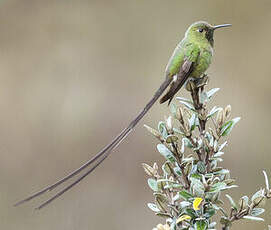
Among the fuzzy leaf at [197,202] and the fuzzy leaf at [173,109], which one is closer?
the fuzzy leaf at [197,202]

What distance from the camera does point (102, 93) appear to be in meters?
4.44

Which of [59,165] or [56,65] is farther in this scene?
[56,65]

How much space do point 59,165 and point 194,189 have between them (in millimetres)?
3065

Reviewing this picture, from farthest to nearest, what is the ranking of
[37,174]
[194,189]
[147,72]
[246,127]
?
[147,72]
[246,127]
[37,174]
[194,189]

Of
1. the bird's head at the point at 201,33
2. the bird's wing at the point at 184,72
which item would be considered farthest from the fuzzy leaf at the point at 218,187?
A: the bird's head at the point at 201,33

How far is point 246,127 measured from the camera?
13.6 feet

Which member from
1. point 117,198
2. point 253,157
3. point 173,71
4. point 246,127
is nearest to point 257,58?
point 246,127

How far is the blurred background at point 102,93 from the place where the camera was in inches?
148

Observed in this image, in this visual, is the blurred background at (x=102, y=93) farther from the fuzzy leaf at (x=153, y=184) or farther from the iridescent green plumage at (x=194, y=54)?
the fuzzy leaf at (x=153, y=184)

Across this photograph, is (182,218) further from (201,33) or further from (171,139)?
(201,33)

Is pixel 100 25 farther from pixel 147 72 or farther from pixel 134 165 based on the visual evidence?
pixel 134 165

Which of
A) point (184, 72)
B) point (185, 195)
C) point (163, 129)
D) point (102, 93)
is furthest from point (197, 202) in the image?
point (102, 93)

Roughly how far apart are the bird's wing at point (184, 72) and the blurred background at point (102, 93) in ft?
7.03

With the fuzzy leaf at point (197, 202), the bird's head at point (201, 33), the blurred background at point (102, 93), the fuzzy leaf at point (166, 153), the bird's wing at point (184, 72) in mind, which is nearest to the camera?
the fuzzy leaf at point (197, 202)
